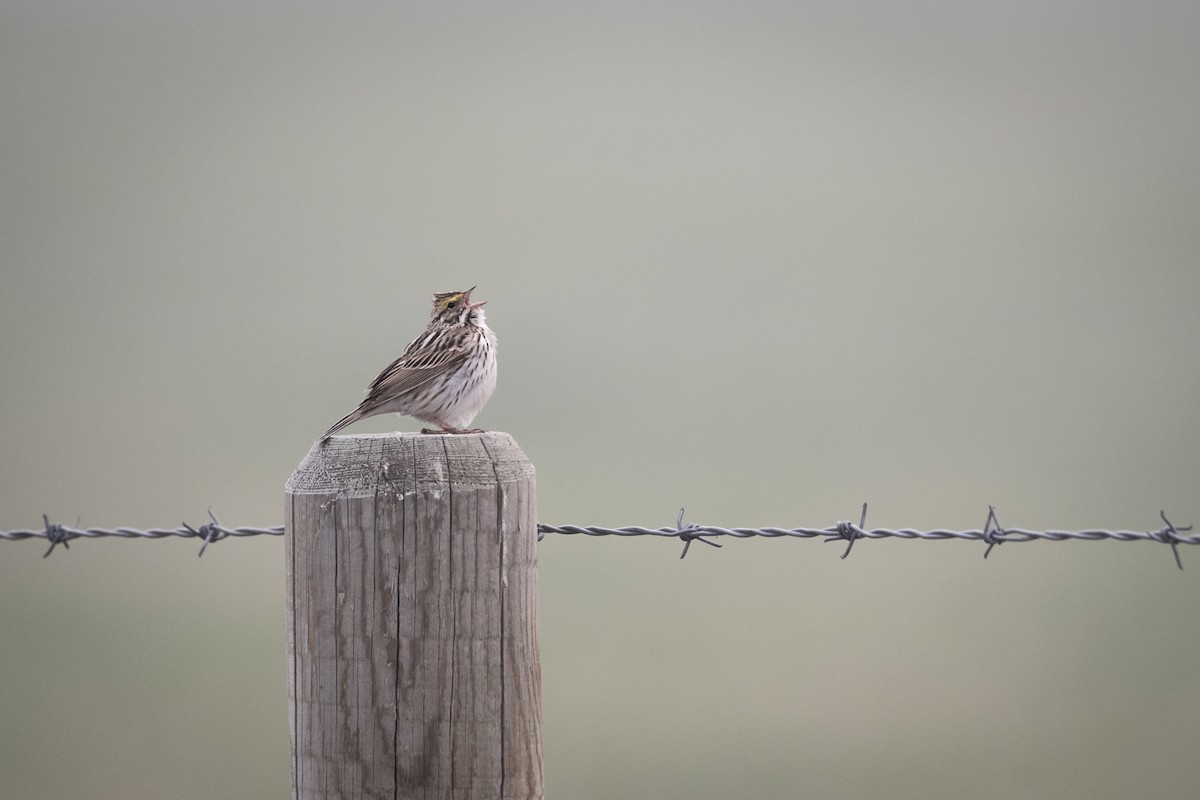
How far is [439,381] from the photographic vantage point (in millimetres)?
6176

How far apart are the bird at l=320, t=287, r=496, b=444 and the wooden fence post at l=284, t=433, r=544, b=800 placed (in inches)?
95.3

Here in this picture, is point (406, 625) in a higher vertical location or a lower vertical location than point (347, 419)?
lower

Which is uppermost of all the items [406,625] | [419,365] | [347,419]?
[419,365]

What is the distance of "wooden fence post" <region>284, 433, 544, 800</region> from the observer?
3.38 metres

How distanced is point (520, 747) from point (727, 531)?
1513 millimetres

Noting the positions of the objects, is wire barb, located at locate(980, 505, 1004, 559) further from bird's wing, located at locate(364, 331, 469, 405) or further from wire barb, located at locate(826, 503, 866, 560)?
bird's wing, located at locate(364, 331, 469, 405)

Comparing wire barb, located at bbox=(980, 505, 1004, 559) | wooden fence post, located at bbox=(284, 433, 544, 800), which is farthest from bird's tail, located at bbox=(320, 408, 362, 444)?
wire barb, located at bbox=(980, 505, 1004, 559)

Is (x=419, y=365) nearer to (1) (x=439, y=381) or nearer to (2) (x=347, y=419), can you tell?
(1) (x=439, y=381)

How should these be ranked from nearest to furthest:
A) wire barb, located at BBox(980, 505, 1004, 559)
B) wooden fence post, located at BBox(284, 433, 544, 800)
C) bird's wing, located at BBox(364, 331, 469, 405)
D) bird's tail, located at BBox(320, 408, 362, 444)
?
wooden fence post, located at BBox(284, 433, 544, 800) → wire barb, located at BBox(980, 505, 1004, 559) → bird's tail, located at BBox(320, 408, 362, 444) → bird's wing, located at BBox(364, 331, 469, 405)

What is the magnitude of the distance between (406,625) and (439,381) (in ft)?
9.59

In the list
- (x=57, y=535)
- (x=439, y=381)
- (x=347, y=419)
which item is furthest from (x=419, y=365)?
(x=57, y=535)

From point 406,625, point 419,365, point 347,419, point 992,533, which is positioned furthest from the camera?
point 419,365

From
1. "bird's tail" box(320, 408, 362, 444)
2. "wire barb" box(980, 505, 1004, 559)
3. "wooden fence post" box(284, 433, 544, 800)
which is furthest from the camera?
"bird's tail" box(320, 408, 362, 444)

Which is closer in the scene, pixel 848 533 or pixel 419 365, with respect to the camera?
pixel 848 533
